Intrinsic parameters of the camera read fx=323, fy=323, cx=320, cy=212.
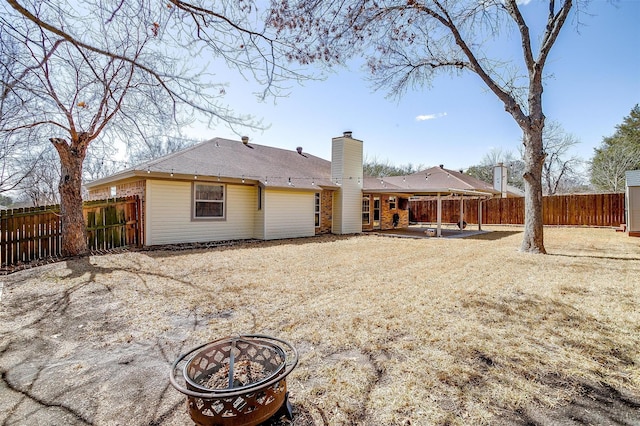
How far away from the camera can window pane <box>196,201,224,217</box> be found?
1050cm

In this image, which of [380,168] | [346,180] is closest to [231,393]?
[346,180]

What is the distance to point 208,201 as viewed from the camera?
10.7m

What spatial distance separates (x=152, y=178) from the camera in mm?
9297

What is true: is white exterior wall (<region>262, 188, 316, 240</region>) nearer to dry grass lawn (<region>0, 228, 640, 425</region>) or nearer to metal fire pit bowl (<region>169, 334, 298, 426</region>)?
dry grass lawn (<region>0, 228, 640, 425</region>)

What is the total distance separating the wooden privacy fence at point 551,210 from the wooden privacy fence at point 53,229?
61.9 ft

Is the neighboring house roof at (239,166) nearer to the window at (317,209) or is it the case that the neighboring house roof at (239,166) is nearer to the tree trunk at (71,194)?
the window at (317,209)

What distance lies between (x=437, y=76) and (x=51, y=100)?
10.3m

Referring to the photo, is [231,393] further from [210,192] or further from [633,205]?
[633,205]

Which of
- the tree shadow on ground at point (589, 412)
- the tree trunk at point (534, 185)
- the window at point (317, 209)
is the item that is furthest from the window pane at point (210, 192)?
the tree shadow on ground at point (589, 412)

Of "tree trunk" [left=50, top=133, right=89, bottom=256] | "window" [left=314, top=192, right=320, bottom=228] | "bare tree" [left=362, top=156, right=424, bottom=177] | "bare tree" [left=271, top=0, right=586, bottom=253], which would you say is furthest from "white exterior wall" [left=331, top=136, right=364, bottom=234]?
"bare tree" [left=362, top=156, right=424, bottom=177]

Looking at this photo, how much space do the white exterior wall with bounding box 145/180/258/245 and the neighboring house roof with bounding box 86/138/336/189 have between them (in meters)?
0.51

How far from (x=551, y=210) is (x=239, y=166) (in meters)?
18.0

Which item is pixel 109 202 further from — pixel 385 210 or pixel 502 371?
pixel 385 210

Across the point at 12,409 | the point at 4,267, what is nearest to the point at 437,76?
the point at 12,409
